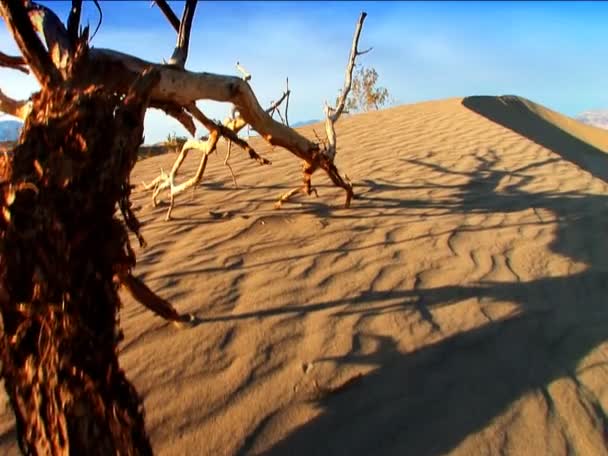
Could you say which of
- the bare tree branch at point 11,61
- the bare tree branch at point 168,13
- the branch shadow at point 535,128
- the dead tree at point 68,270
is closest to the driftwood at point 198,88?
the dead tree at point 68,270

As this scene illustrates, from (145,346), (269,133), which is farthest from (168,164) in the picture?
(145,346)

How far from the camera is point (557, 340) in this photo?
261 centimetres

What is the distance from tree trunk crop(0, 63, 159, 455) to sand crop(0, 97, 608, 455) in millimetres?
505

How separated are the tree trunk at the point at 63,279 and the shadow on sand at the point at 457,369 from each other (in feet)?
2.19

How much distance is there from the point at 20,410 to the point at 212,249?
2069 millimetres

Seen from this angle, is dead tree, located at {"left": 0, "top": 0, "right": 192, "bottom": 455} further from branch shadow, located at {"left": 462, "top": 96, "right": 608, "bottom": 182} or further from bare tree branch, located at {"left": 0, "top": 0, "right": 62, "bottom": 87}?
branch shadow, located at {"left": 462, "top": 96, "right": 608, "bottom": 182}

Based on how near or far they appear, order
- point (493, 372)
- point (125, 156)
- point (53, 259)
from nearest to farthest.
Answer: point (53, 259) < point (125, 156) < point (493, 372)

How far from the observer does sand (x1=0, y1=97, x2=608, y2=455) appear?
2021mm

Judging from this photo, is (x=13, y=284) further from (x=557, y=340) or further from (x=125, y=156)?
(x=557, y=340)

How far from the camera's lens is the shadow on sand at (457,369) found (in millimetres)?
1982

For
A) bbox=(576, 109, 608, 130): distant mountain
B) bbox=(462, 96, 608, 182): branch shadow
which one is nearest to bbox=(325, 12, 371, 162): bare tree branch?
bbox=(462, 96, 608, 182): branch shadow

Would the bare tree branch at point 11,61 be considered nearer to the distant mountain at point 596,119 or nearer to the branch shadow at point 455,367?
the branch shadow at point 455,367

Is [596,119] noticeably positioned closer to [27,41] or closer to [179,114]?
[179,114]

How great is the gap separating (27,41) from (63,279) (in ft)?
3.23
